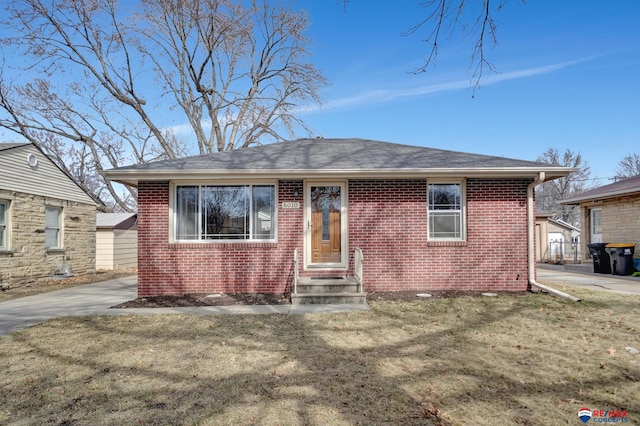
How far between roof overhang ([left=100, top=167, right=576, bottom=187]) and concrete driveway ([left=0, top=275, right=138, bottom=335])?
2.86 metres

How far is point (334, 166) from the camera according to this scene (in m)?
7.98

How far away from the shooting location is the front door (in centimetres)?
845

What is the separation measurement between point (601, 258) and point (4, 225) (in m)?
20.0

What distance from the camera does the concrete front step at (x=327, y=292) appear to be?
23.3 feet

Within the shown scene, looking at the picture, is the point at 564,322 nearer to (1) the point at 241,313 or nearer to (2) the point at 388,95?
(1) the point at 241,313

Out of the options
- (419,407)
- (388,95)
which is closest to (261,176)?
(419,407)

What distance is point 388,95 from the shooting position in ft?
55.0

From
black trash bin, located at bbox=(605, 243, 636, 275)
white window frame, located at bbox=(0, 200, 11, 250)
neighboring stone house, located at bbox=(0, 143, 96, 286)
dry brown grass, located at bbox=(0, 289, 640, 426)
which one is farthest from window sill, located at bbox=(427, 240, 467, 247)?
white window frame, located at bbox=(0, 200, 11, 250)

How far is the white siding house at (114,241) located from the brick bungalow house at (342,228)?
972 centimetres

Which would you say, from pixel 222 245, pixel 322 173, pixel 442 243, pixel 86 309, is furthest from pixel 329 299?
pixel 86 309

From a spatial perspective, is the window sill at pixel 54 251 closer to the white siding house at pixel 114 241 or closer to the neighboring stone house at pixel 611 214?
the white siding house at pixel 114 241

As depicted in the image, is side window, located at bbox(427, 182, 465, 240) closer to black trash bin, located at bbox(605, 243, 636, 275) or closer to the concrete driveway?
the concrete driveway
